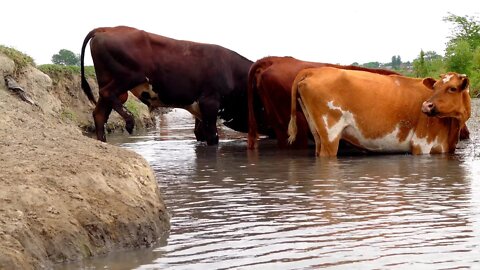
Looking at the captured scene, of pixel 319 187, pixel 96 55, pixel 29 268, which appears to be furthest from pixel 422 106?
pixel 29 268

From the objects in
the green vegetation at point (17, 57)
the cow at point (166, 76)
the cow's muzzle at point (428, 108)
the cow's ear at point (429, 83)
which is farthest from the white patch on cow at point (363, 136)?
the green vegetation at point (17, 57)

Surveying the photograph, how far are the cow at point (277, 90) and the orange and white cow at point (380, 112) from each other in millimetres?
1055

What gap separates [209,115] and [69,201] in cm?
864

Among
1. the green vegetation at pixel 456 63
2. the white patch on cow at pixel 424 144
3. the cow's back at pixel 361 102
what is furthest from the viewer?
the green vegetation at pixel 456 63

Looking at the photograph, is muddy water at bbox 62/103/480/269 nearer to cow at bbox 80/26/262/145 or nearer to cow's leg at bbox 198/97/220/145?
cow at bbox 80/26/262/145

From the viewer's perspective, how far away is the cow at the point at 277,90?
12.6 metres

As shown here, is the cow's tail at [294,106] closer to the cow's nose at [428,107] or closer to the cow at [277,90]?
the cow at [277,90]

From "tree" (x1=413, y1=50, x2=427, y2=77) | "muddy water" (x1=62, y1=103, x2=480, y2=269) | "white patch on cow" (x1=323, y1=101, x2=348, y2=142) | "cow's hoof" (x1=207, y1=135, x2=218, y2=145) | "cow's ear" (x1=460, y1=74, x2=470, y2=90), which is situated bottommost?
"muddy water" (x1=62, y1=103, x2=480, y2=269)

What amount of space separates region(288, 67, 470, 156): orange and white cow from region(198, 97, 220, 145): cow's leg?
105 inches

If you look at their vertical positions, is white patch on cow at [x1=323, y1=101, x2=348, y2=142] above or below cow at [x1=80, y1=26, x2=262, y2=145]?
below

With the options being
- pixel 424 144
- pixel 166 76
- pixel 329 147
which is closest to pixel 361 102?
pixel 329 147

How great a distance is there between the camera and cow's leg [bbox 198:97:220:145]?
1393 cm

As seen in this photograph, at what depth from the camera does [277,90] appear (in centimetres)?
1266

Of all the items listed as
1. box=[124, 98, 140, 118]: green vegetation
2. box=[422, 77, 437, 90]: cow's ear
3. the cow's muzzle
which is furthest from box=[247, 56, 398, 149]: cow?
box=[124, 98, 140, 118]: green vegetation
